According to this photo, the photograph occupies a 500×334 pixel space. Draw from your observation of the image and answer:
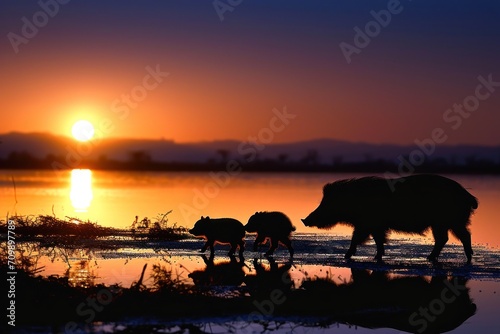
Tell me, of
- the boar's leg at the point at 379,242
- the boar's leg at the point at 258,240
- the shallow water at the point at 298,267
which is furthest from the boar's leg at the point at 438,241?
the boar's leg at the point at 258,240

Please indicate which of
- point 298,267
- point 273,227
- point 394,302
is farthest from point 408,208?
point 394,302

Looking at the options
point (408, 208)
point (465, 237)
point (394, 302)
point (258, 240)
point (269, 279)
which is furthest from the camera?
point (258, 240)

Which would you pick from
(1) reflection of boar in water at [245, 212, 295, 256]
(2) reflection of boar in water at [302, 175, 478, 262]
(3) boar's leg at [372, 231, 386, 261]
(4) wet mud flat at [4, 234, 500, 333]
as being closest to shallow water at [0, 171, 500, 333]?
(4) wet mud flat at [4, 234, 500, 333]

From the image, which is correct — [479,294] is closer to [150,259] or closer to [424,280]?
[424,280]

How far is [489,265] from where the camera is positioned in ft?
54.7

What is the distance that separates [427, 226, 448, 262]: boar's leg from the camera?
690 inches

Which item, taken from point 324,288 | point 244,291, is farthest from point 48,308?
point 324,288

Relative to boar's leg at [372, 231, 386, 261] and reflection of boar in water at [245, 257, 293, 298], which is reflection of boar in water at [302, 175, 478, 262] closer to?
boar's leg at [372, 231, 386, 261]

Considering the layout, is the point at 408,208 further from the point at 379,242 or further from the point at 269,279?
the point at 269,279

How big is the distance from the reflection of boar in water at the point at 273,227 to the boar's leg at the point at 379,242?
1.84 metres

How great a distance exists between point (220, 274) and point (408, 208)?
18.0ft

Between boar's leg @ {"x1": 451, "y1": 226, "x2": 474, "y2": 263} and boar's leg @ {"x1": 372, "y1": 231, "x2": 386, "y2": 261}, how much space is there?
Result: 1579mm

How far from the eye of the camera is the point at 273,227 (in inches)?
720

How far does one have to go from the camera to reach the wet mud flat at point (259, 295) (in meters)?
10.6
